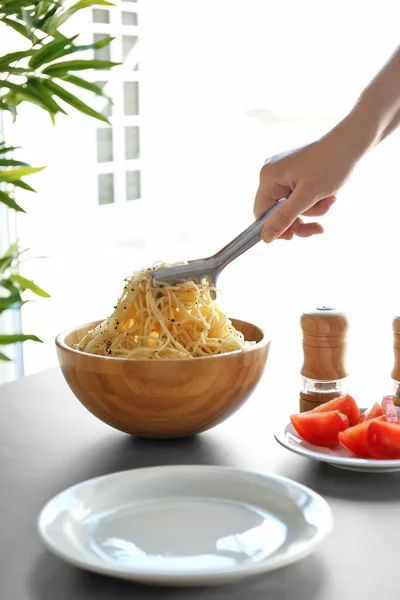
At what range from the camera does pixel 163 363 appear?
1083 millimetres

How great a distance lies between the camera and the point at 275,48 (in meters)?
6.94

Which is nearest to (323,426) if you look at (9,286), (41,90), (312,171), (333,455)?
(333,455)

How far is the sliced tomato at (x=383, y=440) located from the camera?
1.02 metres

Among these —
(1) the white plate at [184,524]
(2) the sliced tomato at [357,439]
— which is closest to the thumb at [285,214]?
(2) the sliced tomato at [357,439]

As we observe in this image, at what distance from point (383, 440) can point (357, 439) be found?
0.03 metres

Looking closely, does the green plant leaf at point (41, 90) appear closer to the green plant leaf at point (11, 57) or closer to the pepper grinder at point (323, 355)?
the green plant leaf at point (11, 57)

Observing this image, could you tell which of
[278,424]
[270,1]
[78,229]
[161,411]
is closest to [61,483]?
[161,411]

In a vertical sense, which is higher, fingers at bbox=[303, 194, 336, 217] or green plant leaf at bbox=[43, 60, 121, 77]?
green plant leaf at bbox=[43, 60, 121, 77]

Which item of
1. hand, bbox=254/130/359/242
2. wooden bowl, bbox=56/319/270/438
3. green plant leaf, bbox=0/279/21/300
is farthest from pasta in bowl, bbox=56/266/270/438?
green plant leaf, bbox=0/279/21/300

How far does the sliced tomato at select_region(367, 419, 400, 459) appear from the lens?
1016 mm

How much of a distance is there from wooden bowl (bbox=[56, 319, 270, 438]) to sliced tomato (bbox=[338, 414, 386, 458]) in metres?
0.16

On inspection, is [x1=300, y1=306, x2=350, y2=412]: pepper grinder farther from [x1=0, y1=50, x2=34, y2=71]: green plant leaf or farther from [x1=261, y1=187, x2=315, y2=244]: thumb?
[x1=0, y1=50, x2=34, y2=71]: green plant leaf

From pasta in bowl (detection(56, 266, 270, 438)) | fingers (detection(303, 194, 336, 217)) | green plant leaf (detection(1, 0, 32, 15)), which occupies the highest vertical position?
green plant leaf (detection(1, 0, 32, 15))

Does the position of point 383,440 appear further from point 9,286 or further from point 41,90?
point 41,90
